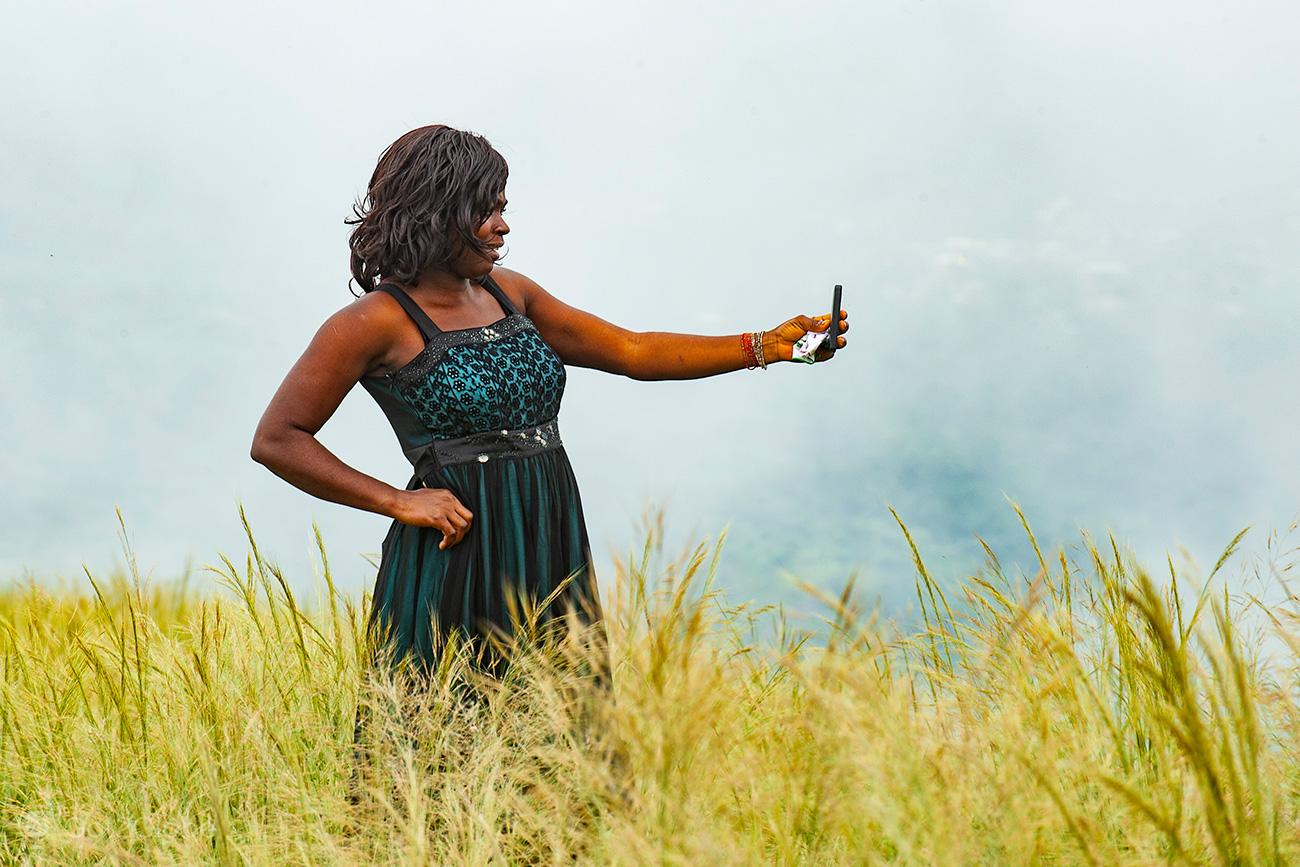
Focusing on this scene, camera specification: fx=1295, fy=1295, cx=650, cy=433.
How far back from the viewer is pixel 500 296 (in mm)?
3365

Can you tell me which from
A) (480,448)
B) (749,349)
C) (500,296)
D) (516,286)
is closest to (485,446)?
(480,448)

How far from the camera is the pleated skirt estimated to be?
3131mm

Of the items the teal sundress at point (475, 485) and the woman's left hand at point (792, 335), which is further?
the woman's left hand at point (792, 335)

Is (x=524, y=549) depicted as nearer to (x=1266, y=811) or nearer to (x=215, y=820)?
(x=215, y=820)

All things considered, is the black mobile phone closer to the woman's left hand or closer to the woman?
the woman's left hand

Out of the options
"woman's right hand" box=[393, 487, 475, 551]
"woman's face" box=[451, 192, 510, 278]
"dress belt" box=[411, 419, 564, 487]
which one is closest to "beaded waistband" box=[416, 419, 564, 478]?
"dress belt" box=[411, 419, 564, 487]

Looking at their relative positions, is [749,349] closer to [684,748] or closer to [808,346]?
[808,346]

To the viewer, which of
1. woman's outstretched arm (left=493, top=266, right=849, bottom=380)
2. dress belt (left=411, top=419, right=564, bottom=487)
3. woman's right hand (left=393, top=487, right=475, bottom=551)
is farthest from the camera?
woman's outstretched arm (left=493, top=266, right=849, bottom=380)

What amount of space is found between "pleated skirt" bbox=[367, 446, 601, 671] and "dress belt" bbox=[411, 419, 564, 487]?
0.02 m

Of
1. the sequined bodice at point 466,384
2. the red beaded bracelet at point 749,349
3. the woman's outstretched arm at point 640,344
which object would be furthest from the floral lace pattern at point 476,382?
the red beaded bracelet at point 749,349

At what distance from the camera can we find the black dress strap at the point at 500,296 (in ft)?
11.0

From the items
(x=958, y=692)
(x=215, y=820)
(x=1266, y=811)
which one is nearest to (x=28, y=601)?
(x=215, y=820)

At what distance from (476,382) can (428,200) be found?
461 millimetres

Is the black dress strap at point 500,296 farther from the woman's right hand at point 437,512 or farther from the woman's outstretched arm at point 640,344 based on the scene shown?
the woman's right hand at point 437,512
